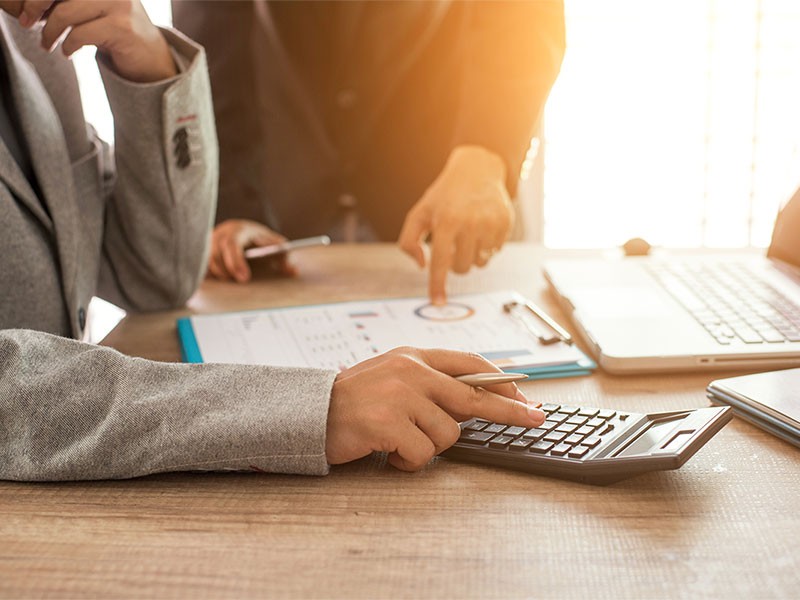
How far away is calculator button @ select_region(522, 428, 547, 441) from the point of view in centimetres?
69

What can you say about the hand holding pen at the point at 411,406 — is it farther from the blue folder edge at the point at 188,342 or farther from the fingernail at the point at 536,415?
the blue folder edge at the point at 188,342

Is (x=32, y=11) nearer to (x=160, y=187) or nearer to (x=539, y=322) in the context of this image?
(x=160, y=187)

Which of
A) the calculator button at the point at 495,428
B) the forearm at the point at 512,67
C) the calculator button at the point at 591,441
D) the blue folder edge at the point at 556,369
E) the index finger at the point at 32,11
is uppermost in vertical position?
the index finger at the point at 32,11

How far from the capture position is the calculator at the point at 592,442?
63 centimetres

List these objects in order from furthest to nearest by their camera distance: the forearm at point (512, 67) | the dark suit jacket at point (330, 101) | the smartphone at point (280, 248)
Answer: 1. the dark suit jacket at point (330, 101)
2. the forearm at point (512, 67)
3. the smartphone at point (280, 248)

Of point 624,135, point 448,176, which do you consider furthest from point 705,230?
point 448,176

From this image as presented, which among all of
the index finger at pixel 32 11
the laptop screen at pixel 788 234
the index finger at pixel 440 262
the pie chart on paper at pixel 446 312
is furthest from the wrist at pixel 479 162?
the index finger at pixel 32 11

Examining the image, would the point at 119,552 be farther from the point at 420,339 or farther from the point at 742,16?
the point at 742,16

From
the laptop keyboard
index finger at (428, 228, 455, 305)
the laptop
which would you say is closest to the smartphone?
index finger at (428, 228, 455, 305)

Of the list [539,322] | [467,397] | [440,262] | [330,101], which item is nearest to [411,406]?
[467,397]

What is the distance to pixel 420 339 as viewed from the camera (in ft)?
3.28

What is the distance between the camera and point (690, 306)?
3.39ft

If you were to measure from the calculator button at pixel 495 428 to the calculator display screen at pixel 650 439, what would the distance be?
102mm

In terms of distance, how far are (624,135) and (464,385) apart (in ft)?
10.3
